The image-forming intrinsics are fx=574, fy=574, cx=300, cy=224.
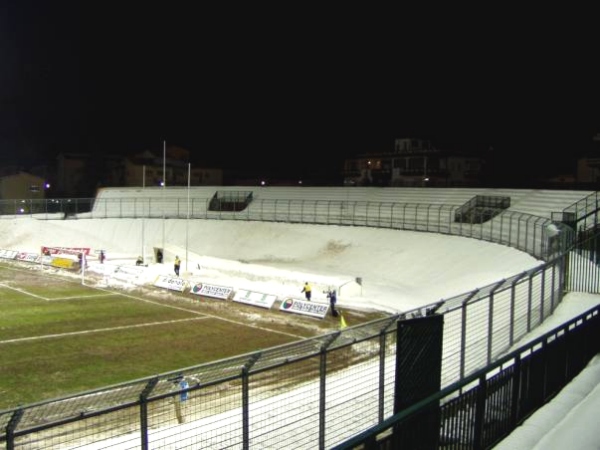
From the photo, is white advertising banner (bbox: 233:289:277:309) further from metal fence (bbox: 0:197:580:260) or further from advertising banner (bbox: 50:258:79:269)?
advertising banner (bbox: 50:258:79:269)

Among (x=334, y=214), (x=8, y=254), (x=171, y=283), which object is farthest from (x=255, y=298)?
(x=8, y=254)

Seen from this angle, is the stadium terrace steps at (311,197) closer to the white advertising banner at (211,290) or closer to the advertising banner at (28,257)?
the advertising banner at (28,257)

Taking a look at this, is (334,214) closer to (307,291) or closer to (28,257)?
(307,291)

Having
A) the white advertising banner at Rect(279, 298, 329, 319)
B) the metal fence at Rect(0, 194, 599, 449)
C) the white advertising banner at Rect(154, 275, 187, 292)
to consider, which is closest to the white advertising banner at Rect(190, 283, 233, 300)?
the white advertising banner at Rect(154, 275, 187, 292)

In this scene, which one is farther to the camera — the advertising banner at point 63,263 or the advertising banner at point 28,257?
the advertising banner at point 28,257

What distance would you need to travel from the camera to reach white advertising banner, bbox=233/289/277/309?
96.1 ft

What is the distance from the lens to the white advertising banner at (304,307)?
27.2m

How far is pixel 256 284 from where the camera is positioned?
34.1 m

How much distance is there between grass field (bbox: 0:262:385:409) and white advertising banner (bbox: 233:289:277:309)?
525 millimetres

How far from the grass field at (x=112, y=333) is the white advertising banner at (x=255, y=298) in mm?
525

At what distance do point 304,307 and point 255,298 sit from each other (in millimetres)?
3238

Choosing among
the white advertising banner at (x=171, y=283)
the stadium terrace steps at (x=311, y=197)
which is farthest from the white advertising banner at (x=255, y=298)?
the stadium terrace steps at (x=311, y=197)

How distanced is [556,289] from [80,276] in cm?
3266

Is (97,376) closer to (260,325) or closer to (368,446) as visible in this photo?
(260,325)
